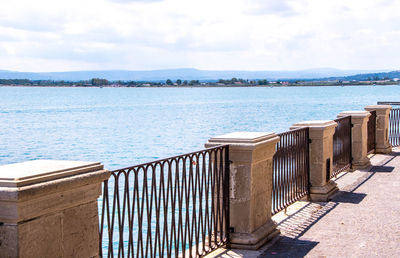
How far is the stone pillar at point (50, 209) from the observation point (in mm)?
3564

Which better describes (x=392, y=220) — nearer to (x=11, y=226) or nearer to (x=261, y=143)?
(x=261, y=143)

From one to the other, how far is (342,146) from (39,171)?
956 cm

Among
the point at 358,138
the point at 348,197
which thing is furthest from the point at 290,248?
the point at 358,138

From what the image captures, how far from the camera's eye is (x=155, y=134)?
64.9 meters

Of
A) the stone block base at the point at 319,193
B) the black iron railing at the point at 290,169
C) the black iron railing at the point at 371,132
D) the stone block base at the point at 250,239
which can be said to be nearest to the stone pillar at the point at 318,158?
the stone block base at the point at 319,193

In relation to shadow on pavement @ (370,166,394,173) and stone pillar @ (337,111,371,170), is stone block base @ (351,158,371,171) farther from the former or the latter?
shadow on pavement @ (370,166,394,173)

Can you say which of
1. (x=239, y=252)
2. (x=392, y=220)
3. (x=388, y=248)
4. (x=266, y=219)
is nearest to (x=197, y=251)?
(x=239, y=252)

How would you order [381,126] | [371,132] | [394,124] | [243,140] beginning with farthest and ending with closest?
[394,124], [381,126], [371,132], [243,140]

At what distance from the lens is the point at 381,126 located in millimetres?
15539

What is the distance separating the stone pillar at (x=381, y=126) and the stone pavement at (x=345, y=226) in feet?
14.1

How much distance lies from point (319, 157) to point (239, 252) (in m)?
3.64

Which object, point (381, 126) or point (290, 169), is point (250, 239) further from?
point (381, 126)

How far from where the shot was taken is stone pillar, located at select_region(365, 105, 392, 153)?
15.5 meters

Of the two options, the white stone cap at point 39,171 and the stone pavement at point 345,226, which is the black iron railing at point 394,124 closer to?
the stone pavement at point 345,226
